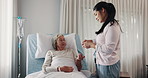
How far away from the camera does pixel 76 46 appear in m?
2.44

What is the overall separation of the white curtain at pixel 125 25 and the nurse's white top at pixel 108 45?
1.40 metres

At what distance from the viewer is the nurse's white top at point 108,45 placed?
4.74 feet

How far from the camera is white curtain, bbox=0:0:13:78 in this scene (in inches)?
81.2

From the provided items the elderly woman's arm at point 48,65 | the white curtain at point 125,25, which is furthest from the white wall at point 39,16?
the elderly woman's arm at point 48,65

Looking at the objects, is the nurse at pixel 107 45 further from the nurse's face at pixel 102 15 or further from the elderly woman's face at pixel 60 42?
the elderly woman's face at pixel 60 42

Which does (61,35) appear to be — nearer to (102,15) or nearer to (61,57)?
(61,57)

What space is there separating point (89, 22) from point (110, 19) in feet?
4.71

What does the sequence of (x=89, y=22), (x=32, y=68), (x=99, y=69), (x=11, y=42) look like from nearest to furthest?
(x=99, y=69)
(x=32, y=68)
(x=11, y=42)
(x=89, y=22)

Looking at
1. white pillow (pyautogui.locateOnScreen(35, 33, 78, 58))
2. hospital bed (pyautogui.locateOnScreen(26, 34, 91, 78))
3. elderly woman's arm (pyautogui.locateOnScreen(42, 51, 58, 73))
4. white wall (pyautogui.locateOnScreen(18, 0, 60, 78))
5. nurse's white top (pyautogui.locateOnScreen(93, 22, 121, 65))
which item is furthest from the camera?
white wall (pyautogui.locateOnScreen(18, 0, 60, 78))

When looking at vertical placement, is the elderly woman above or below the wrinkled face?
below

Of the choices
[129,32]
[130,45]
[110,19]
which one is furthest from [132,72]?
[110,19]

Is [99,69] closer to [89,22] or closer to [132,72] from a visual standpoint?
[89,22]

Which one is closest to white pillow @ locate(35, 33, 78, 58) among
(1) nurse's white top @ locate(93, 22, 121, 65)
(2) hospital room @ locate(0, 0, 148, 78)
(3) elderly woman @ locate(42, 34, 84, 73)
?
(2) hospital room @ locate(0, 0, 148, 78)

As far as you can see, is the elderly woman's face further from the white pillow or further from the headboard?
the headboard
